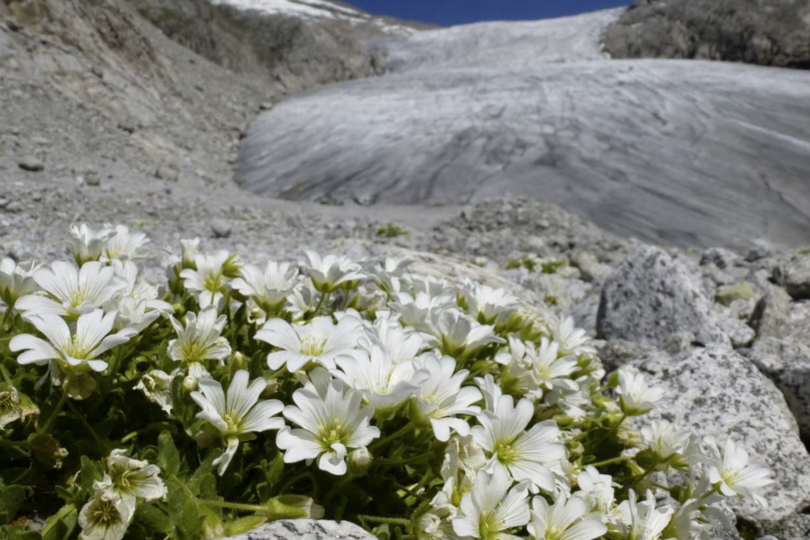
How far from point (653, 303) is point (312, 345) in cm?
395

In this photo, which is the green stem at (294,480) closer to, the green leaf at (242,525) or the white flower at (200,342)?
the green leaf at (242,525)

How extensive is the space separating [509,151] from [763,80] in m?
6.45

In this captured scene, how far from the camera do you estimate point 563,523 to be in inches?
68.1

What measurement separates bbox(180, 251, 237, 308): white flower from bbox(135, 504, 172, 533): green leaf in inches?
31.9

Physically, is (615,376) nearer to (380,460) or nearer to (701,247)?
(380,460)

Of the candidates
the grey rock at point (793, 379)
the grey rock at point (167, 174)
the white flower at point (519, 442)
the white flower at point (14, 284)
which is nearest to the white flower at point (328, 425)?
the white flower at point (519, 442)

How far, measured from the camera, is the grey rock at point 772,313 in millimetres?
5020

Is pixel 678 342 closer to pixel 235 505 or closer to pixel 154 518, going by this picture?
pixel 235 505

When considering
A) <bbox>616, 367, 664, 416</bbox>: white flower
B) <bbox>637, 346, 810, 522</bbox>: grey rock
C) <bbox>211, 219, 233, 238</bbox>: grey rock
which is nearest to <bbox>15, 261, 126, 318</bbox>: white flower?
<bbox>616, 367, 664, 416</bbox>: white flower

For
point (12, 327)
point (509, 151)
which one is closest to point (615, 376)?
point (12, 327)

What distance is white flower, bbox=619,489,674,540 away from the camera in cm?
182

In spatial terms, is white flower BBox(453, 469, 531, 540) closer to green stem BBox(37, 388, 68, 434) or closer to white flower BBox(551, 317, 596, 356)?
white flower BBox(551, 317, 596, 356)

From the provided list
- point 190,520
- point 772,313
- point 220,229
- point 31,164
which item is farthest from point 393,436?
point 31,164

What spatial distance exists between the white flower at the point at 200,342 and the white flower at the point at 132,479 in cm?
40
